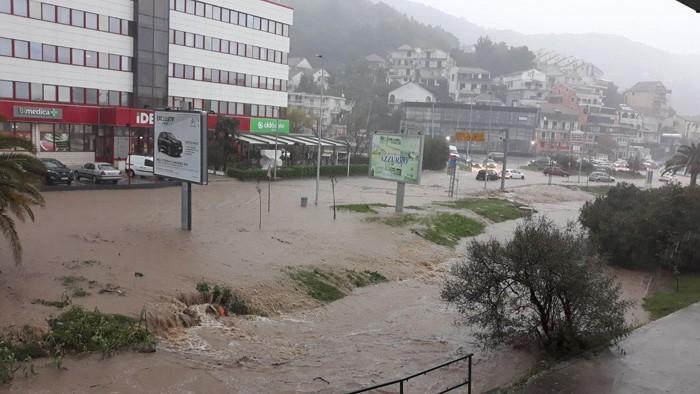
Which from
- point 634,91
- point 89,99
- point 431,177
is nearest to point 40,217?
point 89,99

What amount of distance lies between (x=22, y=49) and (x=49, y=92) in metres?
3.44

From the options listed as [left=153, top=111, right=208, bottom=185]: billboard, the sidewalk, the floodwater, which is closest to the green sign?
the floodwater

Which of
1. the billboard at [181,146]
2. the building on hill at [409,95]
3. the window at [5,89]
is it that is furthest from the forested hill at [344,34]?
the billboard at [181,146]

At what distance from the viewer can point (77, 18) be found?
45938 millimetres

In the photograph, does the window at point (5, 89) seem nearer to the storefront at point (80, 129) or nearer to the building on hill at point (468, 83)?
the storefront at point (80, 129)

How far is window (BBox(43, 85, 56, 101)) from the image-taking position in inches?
1774

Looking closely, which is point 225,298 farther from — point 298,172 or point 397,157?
point 298,172

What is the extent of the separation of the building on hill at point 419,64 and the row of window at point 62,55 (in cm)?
10290

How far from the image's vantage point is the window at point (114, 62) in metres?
48.5

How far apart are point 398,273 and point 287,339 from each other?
357 inches

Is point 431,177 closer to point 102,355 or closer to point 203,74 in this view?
point 203,74

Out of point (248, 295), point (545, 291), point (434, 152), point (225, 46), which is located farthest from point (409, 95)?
point (545, 291)

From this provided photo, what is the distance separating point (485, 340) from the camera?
15484 mm

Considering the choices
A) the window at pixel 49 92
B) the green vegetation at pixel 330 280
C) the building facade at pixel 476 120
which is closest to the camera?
the green vegetation at pixel 330 280
